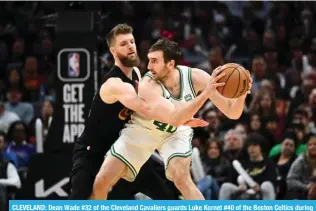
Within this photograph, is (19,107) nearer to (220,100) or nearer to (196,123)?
(220,100)

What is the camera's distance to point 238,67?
7953 millimetres

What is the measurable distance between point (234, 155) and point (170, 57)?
4381 mm

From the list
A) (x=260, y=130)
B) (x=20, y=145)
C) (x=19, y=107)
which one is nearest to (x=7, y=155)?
(x=20, y=145)

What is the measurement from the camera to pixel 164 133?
830 centimetres

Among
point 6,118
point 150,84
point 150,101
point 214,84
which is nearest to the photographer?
point 214,84

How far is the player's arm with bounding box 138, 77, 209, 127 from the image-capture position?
764cm

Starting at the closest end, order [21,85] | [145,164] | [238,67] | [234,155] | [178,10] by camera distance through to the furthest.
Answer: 1. [238,67]
2. [145,164]
3. [234,155]
4. [21,85]
5. [178,10]

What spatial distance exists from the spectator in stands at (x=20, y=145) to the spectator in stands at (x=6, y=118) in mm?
786

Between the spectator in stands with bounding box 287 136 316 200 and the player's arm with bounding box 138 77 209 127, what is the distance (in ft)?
13.7

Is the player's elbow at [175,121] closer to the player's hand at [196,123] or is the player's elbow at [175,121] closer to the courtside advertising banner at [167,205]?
the player's hand at [196,123]

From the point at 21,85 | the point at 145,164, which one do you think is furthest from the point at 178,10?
the point at 145,164

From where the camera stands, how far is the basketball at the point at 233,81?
7805mm

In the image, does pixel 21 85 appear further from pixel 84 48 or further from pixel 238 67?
pixel 238 67

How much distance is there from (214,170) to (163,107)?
454 cm
